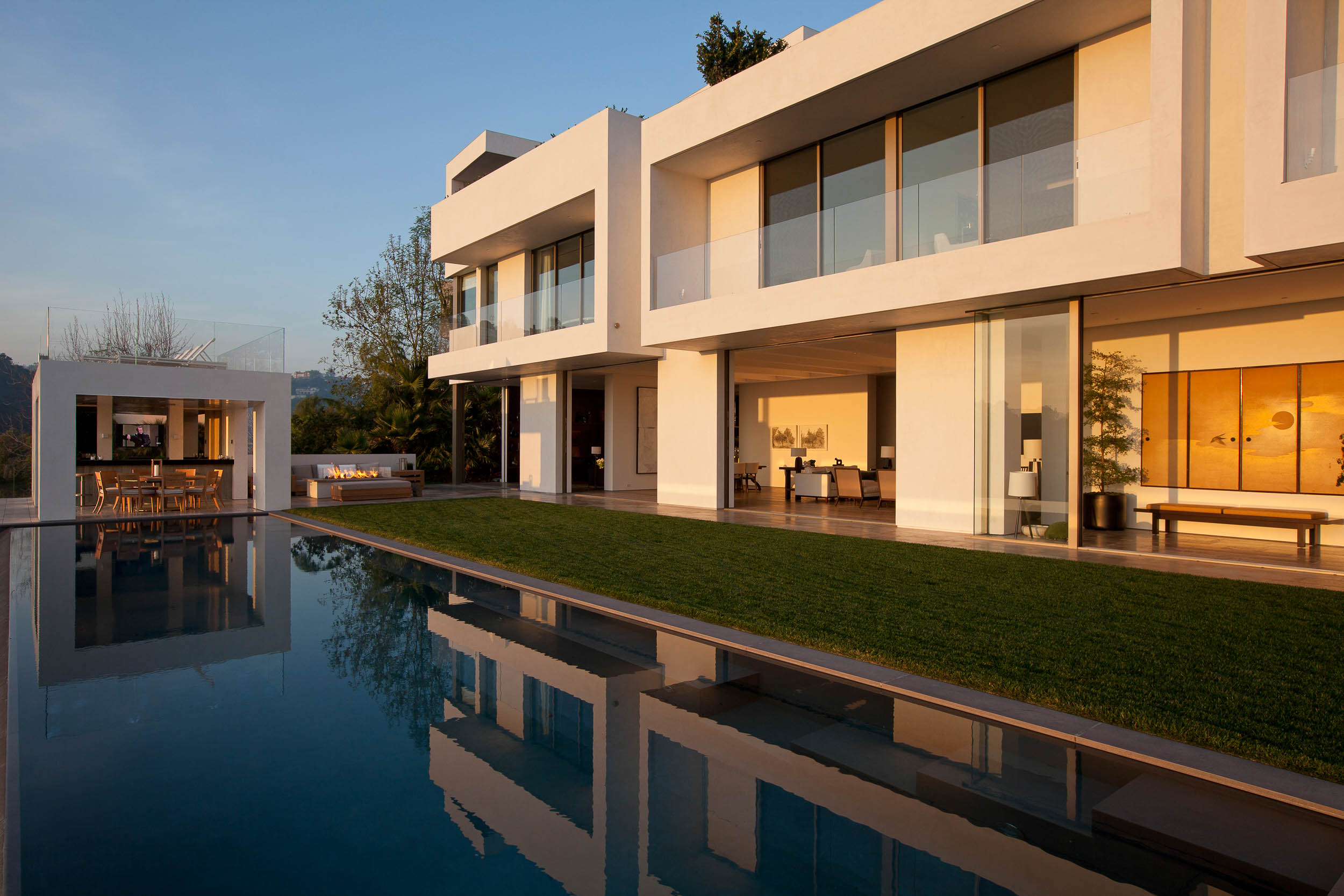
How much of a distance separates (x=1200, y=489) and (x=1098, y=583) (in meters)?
5.75

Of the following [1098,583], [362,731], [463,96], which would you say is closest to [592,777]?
[362,731]

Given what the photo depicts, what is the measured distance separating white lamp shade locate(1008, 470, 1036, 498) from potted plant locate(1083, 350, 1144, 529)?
2099mm

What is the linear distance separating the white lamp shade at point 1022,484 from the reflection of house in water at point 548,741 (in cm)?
692

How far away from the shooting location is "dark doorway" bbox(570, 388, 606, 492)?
22297 mm

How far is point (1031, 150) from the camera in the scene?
997 cm

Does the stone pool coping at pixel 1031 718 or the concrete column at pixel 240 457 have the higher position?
the concrete column at pixel 240 457

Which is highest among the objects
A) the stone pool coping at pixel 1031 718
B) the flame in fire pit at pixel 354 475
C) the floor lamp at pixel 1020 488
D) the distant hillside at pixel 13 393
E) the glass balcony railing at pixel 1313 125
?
the glass balcony railing at pixel 1313 125

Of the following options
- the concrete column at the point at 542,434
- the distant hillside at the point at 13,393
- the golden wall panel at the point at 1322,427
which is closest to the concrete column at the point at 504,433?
the concrete column at the point at 542,434

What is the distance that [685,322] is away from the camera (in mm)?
14023

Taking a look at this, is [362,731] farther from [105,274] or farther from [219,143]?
[105,274]

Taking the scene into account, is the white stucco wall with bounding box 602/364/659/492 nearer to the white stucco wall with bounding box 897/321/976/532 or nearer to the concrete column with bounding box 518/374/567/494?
the concrete column with bounding box 518/374/567/494

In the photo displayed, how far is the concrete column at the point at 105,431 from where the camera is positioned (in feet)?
65.5

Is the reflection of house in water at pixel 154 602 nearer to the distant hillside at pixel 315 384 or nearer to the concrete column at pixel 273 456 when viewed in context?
the concrete column at pixel 273 456

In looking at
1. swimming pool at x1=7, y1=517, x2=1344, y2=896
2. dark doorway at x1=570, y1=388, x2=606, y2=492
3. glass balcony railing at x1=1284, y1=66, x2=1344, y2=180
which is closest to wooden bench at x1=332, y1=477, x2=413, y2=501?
dark doorway at x1=570, y1=388, x2=606, y2=492
